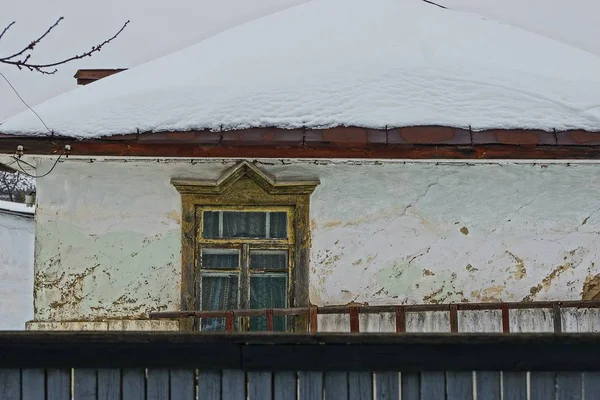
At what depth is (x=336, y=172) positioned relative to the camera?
610cm

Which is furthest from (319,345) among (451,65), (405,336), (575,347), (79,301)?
(451,65)

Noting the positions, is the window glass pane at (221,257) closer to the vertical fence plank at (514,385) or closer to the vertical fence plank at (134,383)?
the vertical fence plank at (134,383)

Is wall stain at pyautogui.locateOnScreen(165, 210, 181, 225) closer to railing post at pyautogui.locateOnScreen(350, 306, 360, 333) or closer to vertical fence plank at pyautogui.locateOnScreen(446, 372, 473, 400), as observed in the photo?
railing post at pyautogui.locateOnScreen(350, 306, 360, 333)

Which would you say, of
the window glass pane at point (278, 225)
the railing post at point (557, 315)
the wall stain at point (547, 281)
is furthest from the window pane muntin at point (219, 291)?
the railing post at point (557, 315)

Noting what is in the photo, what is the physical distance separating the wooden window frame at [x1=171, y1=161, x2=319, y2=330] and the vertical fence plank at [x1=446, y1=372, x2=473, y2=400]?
8.44 ft

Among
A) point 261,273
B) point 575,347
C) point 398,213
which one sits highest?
point 398,213

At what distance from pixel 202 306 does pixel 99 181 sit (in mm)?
1254

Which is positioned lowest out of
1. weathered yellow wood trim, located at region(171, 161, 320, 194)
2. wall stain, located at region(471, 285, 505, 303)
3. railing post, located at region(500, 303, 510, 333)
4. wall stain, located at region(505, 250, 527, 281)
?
railing post, located at region(500, 303, 510, 333)

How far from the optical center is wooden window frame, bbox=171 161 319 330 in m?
6.08

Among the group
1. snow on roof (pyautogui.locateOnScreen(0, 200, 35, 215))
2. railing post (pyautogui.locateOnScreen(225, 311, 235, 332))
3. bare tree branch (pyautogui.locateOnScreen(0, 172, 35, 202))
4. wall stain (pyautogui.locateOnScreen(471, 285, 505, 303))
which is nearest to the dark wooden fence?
railing post (pyautogui.locateOnScreen(225, 311, 235, 332))

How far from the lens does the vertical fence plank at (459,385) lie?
356cm

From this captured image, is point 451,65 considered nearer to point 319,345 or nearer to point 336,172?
point 336,172

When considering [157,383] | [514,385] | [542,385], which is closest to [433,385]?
[514,385]

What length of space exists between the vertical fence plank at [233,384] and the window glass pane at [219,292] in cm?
259
